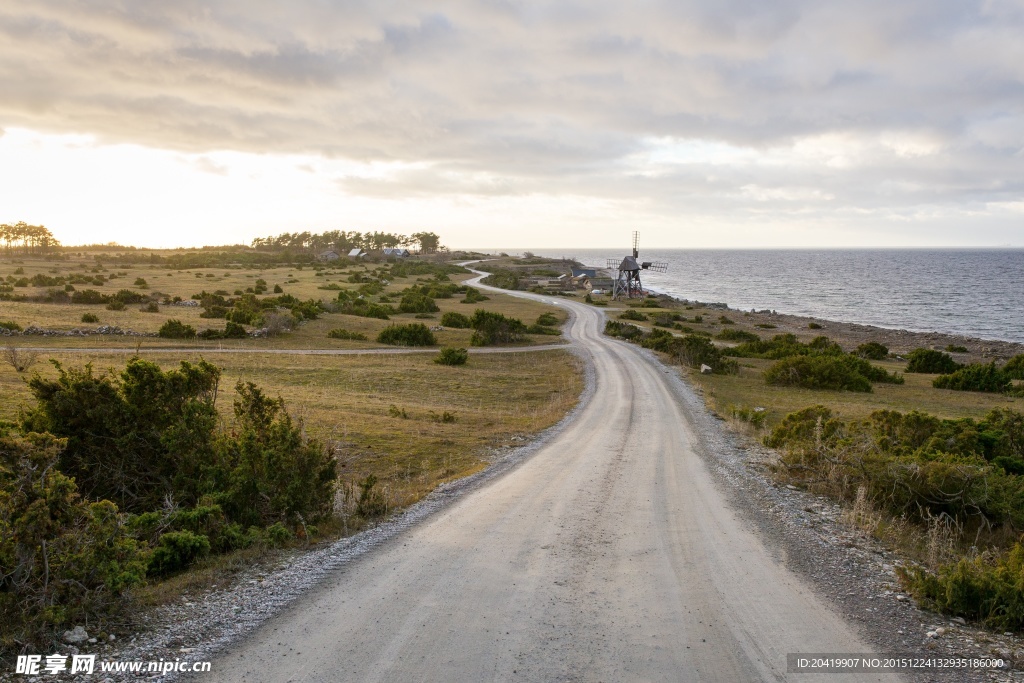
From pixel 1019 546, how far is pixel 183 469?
15187mm

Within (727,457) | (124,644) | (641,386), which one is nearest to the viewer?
(124,644)

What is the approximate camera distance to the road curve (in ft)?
24.0

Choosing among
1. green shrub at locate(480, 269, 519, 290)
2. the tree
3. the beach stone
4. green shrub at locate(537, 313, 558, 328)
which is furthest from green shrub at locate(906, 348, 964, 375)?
green shrub at locate(480, 269, 519, 290)

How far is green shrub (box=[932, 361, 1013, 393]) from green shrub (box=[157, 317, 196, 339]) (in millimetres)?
47664

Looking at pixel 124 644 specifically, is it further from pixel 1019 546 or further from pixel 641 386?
pixel 641 386

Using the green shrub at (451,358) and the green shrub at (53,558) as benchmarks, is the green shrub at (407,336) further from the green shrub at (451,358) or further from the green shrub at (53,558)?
the green shrub at (53,558)

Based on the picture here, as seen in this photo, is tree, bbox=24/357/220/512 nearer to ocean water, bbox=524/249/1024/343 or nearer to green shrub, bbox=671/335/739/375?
green shrub, bbox=671/335/739/375

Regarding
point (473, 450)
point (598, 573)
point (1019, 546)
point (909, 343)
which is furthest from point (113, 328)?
point (909, 343)

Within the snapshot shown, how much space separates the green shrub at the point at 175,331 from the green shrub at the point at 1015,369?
53687mm

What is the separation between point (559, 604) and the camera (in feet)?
29.2

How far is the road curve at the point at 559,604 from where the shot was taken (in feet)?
24.0

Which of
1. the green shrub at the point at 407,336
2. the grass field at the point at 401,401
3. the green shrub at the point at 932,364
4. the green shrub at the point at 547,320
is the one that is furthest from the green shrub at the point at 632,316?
the grass field at the point at 401,401

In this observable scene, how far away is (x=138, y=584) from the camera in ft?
27.2

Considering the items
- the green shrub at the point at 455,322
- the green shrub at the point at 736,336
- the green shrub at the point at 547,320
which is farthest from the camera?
the green shrub at the point at 547,320
